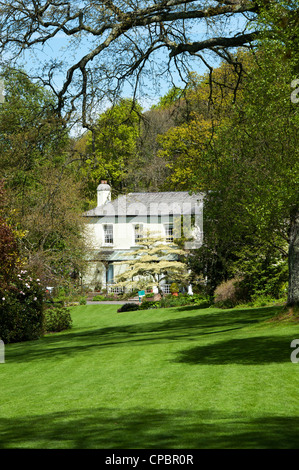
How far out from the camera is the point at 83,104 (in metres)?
15.7

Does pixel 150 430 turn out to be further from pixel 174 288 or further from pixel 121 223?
pixel 121 223

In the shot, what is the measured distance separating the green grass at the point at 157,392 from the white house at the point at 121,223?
28753 mm

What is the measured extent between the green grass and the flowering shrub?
2865mm

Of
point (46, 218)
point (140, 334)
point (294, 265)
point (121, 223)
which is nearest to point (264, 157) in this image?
point (294, 265)

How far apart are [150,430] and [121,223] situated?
146ft

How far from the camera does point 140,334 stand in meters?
23.5

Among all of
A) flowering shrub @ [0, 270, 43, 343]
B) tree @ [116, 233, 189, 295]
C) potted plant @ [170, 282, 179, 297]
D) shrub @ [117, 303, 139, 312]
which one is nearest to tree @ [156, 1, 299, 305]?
flowering shrub @ [0, 270, 43, 343]

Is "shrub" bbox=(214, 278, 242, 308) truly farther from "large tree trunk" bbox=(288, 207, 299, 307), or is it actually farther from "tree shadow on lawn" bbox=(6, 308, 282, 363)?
"large tree trunk" bbox=(288, 207, 299, 307)

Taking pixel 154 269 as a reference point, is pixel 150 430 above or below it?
above

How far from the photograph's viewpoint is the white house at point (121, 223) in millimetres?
49938

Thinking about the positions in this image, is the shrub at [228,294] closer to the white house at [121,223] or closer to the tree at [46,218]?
the tree at [46,218]

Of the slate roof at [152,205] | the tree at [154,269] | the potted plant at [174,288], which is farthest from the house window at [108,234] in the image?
the potted plant at [174,288]
